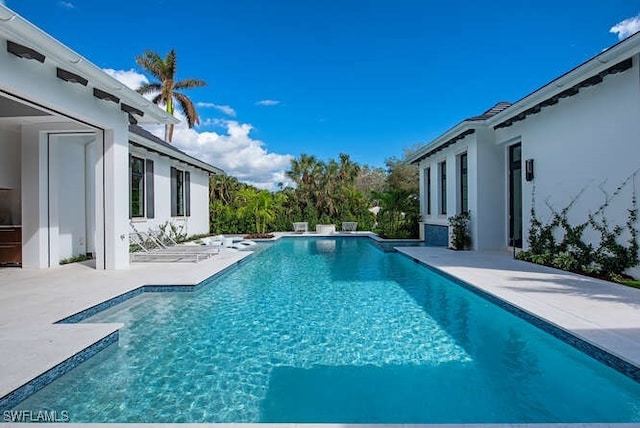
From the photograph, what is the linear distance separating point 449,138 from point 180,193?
39.6 feet

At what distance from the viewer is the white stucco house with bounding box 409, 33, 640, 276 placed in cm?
757

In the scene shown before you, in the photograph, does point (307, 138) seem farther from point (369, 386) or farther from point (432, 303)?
point (369, 386)

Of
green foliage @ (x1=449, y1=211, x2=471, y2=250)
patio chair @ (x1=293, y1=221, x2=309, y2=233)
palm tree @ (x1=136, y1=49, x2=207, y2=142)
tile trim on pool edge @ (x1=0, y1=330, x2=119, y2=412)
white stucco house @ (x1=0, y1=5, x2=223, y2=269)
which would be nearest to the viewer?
tile trim on pool edge @ (x1=0, y1=330, x2=119, y2=412)

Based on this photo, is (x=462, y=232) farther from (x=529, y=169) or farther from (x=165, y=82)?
(x=165, y=82)

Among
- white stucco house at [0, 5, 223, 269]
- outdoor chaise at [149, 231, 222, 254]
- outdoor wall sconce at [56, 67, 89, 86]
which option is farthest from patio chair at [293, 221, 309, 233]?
outdoor wall sconce at [56, 67, 89, 86]

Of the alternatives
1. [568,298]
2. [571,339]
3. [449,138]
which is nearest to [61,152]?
[571,339]

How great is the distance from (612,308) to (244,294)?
20.4ft

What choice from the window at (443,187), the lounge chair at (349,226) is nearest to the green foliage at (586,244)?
the window at (443,187)

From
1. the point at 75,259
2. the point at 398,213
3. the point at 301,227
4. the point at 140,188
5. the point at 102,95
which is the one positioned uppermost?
the point at 102,95

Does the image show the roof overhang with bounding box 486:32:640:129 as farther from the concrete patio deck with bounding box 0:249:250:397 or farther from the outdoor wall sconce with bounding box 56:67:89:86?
the outdoor wall sconce with bounding box 56:67:89:86

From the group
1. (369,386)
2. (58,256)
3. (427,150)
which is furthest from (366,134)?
(369,386)

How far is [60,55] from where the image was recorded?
572 centimetres

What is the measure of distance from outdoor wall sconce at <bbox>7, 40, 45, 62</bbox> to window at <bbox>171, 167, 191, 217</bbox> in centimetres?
1159

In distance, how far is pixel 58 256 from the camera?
10.1 metres
